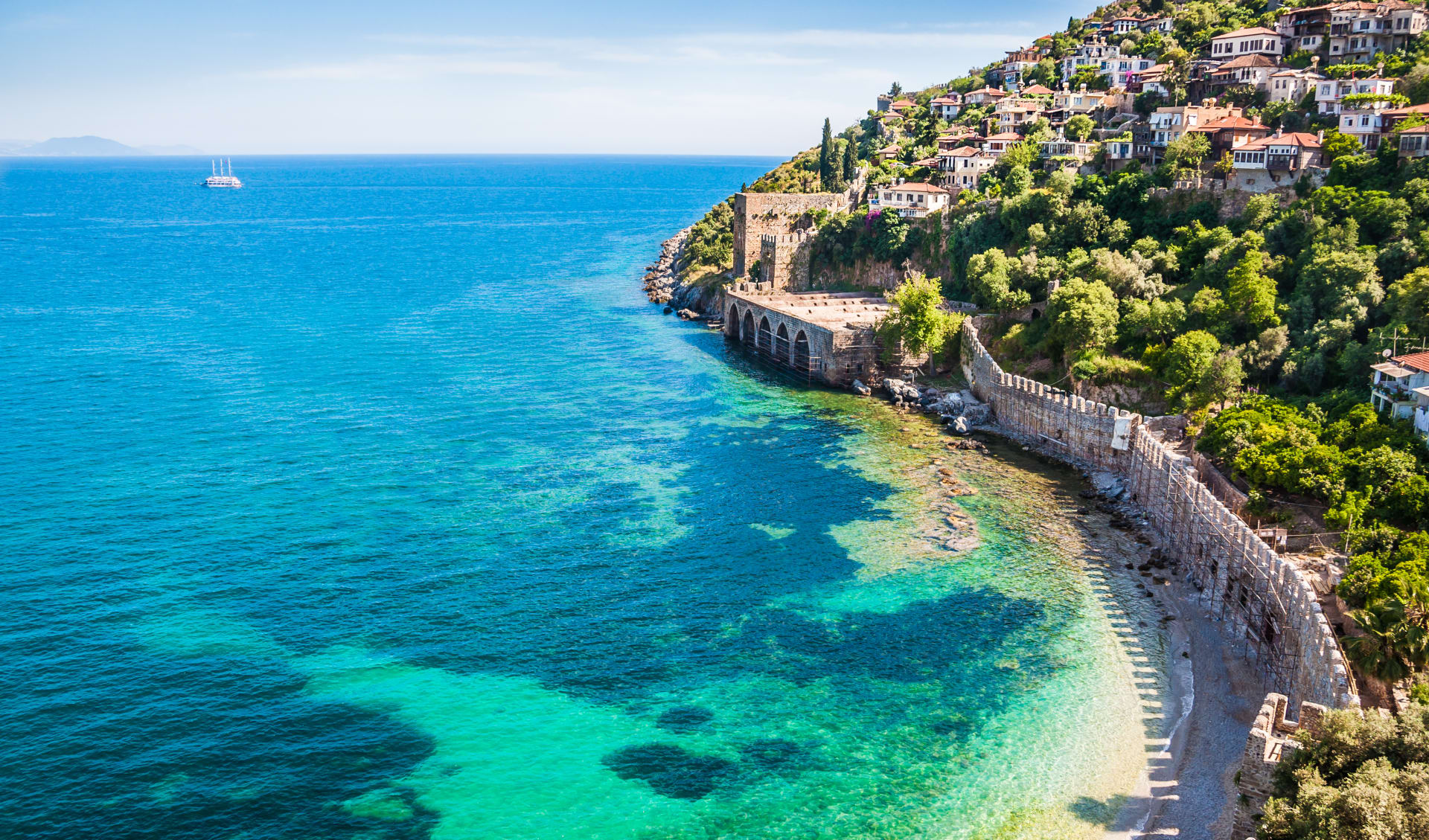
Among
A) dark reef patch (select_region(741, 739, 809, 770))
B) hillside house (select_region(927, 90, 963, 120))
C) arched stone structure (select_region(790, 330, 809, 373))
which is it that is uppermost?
hillside house (select_region(927, 90, 963, 120))

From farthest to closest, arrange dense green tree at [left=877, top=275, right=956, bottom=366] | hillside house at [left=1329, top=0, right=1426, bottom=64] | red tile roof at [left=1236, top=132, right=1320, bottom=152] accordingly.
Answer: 1. hillside house at [left=1329, top=0, right=1426, bottom=64]
2. dense green tree at [left=877, top=275, right=956, bottom=366]
3. red tile roof at [left=1236, top=132, right=1320, bottom=152]

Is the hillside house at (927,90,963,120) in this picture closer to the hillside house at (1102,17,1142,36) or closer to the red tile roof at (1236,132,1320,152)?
the hillside house at (1102,17,1142,36)

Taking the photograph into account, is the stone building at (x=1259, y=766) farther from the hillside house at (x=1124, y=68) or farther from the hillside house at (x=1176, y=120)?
the hillside house at (x=1124, y=68)

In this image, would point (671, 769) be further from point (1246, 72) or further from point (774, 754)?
point (1246, 72)

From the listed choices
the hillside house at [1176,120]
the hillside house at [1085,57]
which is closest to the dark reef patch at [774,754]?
the hillside house at [1176,120]

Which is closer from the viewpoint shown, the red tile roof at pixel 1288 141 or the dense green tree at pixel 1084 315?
the dense green tree at pixel 1084 315

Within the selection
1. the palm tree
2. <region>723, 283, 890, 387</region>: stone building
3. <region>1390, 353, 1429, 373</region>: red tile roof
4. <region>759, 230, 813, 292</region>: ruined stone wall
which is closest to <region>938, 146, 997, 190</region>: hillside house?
<region>759, 230, 813, 292</region>: ruined stone wall
